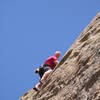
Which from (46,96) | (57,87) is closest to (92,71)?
(57,87)

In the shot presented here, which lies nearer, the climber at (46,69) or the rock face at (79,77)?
the rock face at (79,77)

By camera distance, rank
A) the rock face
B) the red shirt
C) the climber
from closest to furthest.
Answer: the rock face, the climber, the red shirt

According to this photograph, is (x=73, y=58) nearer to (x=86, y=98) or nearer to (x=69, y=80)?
(x=69, y=80)

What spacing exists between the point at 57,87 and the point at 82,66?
136 centimetres

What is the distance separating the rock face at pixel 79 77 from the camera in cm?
760

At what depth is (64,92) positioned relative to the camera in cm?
891

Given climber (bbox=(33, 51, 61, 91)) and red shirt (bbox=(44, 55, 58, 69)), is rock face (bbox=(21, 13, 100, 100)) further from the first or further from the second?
red shirt (bbox=(44, 55, 58, 69))

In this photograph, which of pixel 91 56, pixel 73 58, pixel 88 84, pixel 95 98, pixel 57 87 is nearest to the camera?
pixel 95 98

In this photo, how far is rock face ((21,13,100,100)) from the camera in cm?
760

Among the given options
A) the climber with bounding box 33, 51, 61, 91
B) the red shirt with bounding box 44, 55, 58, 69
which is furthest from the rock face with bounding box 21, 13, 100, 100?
the red shirt with bounding box 44, 55, 58, 69

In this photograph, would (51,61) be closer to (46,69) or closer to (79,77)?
(46,69)

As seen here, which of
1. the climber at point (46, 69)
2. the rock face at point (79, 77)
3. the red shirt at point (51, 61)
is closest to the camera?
the rock face at point (79, 77)

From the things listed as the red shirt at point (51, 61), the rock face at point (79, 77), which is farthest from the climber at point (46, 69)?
the rock face at point (79, 77)

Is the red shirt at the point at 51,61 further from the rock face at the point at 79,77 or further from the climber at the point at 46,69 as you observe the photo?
the rock face at the point at 79,77
